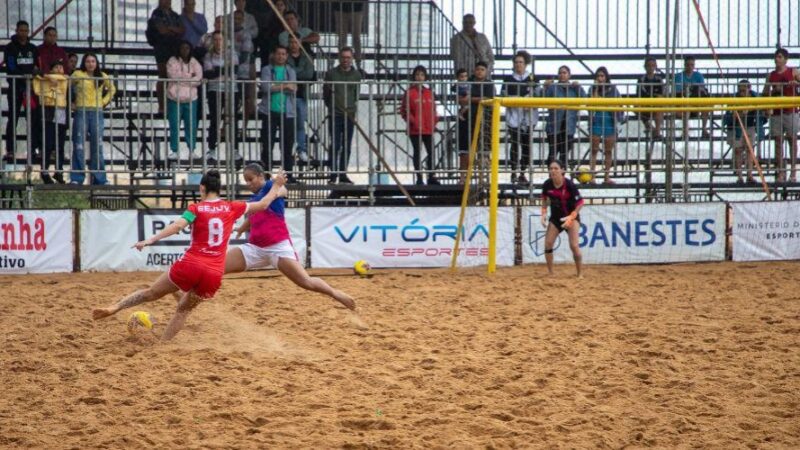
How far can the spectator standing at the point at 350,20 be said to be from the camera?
60.3ft

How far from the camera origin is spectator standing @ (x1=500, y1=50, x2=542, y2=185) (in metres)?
17.2

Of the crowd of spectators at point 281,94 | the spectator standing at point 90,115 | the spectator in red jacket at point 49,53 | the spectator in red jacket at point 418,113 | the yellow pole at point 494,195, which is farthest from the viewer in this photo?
the spectator in red jacket at point 418,113

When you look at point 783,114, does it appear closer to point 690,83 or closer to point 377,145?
point 690,83

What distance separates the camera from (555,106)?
1527cm

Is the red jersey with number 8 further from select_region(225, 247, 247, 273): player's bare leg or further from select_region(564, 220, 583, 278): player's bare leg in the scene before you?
select_region(564, 220, 583, 278): player's bare leg

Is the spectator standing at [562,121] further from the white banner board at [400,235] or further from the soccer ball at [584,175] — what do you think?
the white banner board at [400,235]

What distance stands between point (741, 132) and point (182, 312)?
1183cm

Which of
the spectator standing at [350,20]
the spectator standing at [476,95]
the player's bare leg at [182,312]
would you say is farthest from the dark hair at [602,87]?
the player's bare leg at [182,312]

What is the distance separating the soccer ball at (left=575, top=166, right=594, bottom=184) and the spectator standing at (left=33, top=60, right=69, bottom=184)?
310 inches

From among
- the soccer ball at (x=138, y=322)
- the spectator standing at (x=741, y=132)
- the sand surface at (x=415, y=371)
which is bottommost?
the sand surface at (x=415, y=371)

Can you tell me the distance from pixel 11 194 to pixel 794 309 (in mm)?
11614

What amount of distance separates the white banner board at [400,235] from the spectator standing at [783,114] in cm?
489

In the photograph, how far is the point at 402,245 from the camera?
16.2 metres

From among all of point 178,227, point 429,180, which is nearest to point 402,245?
point 429,180
